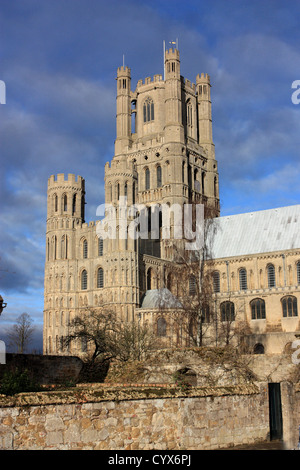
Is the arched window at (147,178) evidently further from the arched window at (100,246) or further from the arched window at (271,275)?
the arched window at (271,275)

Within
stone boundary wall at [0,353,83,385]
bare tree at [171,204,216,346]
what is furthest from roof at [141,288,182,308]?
stone boundary wall at [0,353,83,385]

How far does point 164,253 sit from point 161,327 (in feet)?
55.3

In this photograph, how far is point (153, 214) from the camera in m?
76.9

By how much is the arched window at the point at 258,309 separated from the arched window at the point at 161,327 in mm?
9889

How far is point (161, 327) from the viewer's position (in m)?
57.8

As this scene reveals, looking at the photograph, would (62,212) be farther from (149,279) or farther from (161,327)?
(161,327)

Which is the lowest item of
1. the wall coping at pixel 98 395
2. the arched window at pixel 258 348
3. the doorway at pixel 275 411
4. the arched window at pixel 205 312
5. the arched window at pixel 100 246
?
the doorway at pixel 275 411

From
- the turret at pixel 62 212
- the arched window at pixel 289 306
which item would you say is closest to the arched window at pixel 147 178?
the turret at pixel 62 212

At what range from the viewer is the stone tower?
6244 centimetres

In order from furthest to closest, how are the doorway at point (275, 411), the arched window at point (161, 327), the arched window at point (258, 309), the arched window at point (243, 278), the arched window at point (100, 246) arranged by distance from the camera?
the arched window at point (100, 246) < the arched window at point (243, 278) < the arched window at point (258, 309) < the arched window at point (161, 327) < the doorway at point (275, 411)

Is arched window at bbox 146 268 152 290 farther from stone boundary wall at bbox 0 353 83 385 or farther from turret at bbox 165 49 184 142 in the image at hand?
stone boundary wall at bbox 0 353 83 385

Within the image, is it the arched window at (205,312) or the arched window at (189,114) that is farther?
the arched window at (189,114)

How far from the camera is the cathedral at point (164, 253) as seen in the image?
59.7m

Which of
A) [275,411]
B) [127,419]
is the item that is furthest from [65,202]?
[127,419]
